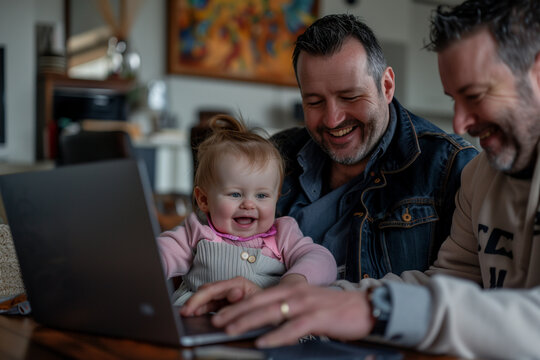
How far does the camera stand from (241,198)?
1326 millimetres

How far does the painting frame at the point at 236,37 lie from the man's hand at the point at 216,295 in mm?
5190

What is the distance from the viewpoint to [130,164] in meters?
0.75

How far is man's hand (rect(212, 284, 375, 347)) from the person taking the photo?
2.67 ft

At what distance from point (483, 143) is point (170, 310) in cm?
59

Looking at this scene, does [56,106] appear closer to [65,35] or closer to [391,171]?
[65,35]

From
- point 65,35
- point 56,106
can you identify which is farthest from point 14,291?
point 65,35

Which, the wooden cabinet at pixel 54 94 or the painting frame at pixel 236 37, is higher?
the painting frame at pixel 236 37

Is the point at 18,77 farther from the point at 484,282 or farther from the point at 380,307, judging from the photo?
the point at 380,307

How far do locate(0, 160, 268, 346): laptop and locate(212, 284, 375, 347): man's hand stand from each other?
0.05 metres

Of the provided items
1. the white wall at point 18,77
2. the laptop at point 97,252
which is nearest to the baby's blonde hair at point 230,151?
the laptop at point 97,252

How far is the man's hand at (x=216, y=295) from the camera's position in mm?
986

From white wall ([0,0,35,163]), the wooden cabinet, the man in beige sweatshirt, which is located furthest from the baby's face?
white wall ([0,0,35,163])

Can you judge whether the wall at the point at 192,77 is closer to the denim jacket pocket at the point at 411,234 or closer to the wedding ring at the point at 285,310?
the denim jacket pocket at the point at 411,234

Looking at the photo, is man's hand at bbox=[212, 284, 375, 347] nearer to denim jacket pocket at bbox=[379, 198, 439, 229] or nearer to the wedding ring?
the wedding ring
